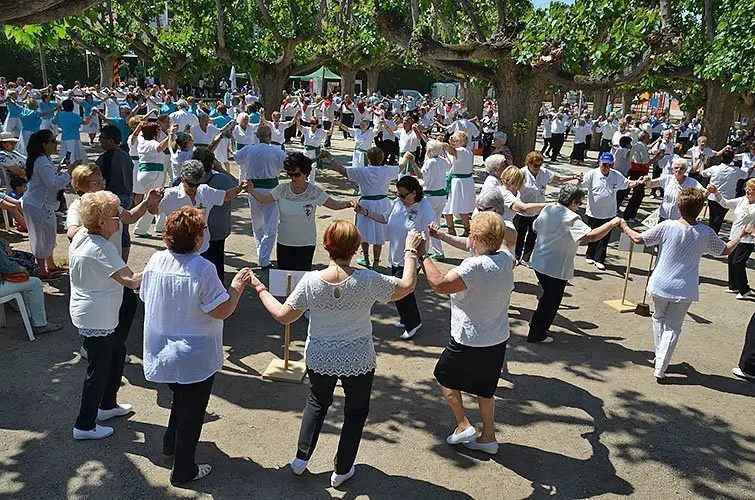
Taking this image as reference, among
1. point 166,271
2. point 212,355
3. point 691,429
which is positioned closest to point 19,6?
point 166,271

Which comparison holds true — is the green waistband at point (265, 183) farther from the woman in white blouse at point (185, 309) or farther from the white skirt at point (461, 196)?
the woman in white blouse at point (185, 309)

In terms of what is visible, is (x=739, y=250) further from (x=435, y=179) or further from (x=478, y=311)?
(x=478, y=311)

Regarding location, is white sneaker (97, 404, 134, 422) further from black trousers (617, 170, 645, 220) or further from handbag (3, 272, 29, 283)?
black trousers (617, 170, 645, 220)

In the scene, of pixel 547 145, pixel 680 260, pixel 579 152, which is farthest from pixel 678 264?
pixel 547 145

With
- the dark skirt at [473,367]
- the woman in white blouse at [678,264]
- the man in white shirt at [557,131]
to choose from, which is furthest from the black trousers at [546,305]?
the man in white shirt at [557,131]

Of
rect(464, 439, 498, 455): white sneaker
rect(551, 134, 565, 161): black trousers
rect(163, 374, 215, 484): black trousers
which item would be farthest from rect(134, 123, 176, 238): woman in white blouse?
rect(551, 134, 565, 161): black trousers

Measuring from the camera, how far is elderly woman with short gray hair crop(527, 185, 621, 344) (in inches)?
240

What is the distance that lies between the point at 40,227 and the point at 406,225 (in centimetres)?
417

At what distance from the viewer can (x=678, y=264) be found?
5516 millimetres

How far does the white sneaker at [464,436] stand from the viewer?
446cm

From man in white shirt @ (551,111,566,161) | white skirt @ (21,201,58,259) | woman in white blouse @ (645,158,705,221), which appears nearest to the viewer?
white skirt @ (21,201,58,259)

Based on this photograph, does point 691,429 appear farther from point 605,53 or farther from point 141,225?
point 605,53

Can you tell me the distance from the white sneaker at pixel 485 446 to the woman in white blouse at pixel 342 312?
3.42ft

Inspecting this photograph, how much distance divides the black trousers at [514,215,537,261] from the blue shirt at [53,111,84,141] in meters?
9.71
